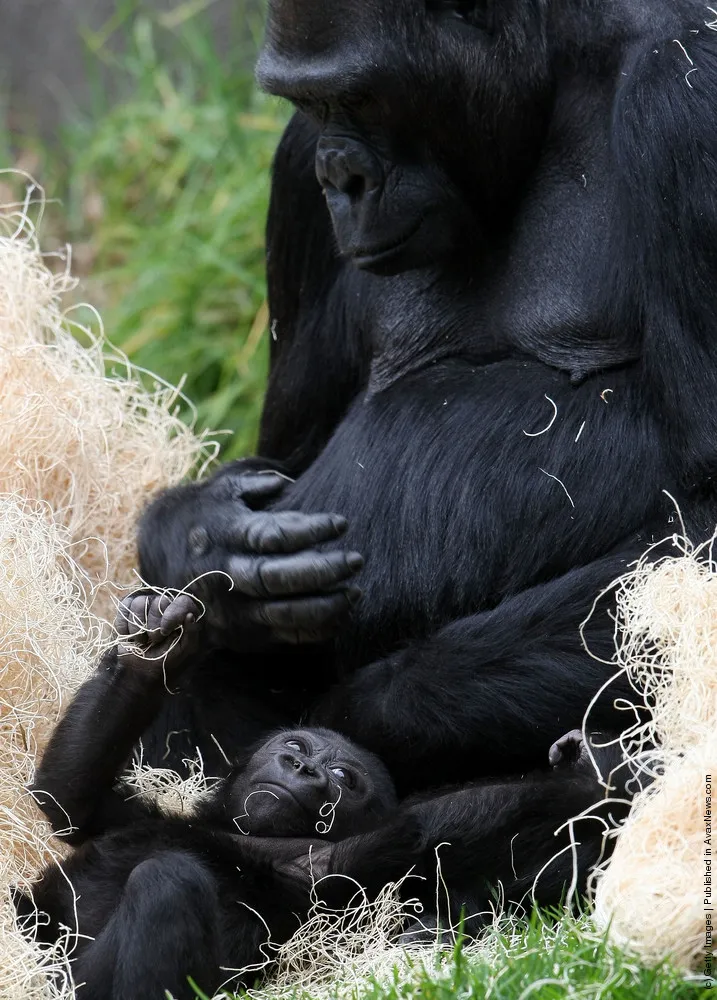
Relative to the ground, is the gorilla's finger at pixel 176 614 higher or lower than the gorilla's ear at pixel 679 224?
lower

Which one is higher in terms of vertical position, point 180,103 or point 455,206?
point 455,206

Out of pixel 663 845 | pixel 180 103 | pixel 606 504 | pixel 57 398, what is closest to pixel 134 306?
pixel 180 103

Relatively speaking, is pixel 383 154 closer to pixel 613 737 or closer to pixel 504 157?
pixel 504 157

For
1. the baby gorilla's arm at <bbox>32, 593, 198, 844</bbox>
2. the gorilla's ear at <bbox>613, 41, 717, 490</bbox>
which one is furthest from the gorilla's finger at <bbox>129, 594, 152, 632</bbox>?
the gorilla's ear at <bbox>613, 41, 717, 490</bbox>

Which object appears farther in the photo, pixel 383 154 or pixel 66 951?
pixel 383 154

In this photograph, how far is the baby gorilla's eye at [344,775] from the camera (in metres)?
2.90

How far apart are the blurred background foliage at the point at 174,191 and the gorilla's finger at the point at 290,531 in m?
2.42

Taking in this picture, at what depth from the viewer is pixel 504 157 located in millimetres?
3105

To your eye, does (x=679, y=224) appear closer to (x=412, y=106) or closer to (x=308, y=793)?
(x=412, y=106)

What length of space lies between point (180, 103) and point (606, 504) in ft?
13.4

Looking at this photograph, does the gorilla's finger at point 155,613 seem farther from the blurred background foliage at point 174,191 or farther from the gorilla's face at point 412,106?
the blurred background foliage at point 174,191

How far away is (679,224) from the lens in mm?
2820

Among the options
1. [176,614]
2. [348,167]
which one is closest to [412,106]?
[348,167]

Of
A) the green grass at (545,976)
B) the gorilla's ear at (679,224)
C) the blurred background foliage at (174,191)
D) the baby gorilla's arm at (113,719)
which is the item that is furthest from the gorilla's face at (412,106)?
the blurred background foliage at (174,191)
